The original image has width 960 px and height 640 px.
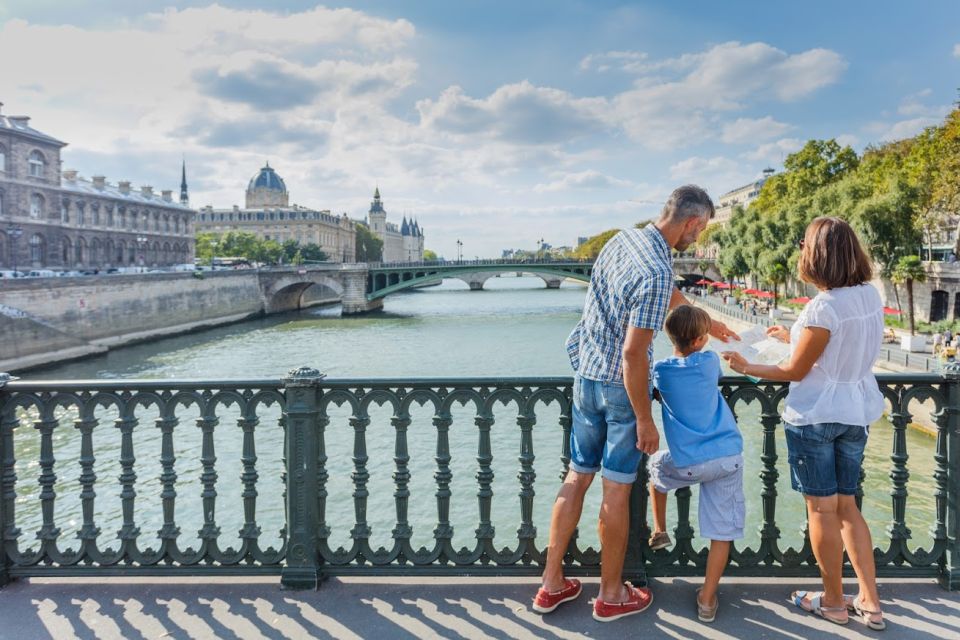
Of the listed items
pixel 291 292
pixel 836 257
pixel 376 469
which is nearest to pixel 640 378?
pixel 836 257

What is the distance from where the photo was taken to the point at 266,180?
5123 inches

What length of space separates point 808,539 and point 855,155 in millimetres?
49054

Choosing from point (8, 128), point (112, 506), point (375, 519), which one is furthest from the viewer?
point (8, 128)

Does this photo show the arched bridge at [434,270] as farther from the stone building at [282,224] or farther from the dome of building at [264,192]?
the dome of building at [264,192]

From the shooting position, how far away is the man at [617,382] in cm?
286

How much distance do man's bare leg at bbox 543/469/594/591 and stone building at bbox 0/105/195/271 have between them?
45.4 metres

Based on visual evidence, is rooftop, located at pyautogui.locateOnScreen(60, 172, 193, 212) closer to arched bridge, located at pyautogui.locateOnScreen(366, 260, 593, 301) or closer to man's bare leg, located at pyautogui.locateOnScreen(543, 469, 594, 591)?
arched bridge, located at pyautogui.locateOnScreen(366, 260, 593, 301)

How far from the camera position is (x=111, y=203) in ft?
185

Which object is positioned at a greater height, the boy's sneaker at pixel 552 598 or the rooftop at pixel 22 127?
the rooftop at pixel 22 127

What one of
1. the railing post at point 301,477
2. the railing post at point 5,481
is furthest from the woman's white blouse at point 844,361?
the railing post at point 5,481

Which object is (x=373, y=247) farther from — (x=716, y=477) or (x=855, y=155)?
(x=716, y=477)

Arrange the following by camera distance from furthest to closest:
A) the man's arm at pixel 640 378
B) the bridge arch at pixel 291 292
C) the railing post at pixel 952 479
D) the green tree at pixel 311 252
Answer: the green tree at pixel 311 252, the bridge arch at pixel 291 292, the railing post at pixel 952 479, the man's arm at pixel 640 378

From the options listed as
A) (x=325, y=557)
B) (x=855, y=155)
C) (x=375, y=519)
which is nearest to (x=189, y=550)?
(x=325, y=557)

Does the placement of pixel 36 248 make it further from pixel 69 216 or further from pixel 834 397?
pixel 834 397
